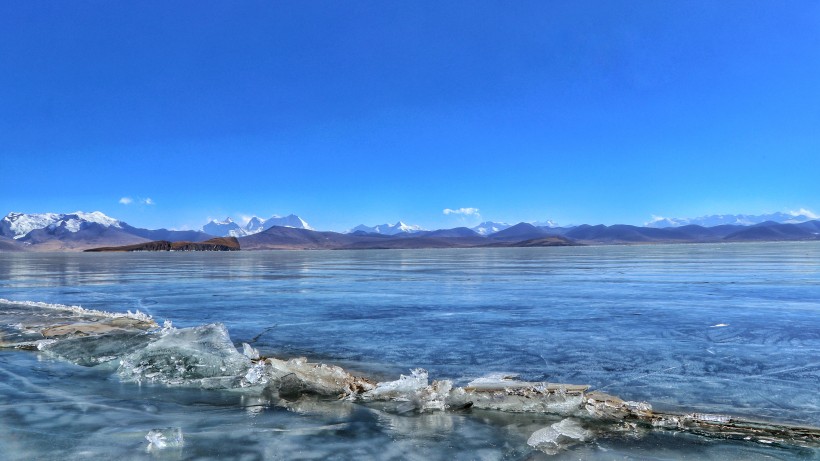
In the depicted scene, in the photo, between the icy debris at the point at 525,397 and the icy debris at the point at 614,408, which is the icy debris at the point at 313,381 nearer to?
the icy debris at the point at 525,397

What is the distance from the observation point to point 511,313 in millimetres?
13922

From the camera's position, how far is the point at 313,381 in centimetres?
720

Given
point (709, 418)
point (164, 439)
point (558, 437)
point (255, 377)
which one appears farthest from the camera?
point (255, 377)

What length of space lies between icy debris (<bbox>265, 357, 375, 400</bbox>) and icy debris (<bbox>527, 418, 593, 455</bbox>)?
2538mm

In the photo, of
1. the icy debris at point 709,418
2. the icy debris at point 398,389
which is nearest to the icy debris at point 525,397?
the icy debris at point 398,389

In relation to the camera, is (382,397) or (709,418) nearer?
(709,418)

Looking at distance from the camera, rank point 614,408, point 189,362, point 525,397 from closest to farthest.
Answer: point 614,408 → point 525,397 → point 189,362

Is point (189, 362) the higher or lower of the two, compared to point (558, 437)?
higher

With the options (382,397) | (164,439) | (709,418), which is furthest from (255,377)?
(709,418)

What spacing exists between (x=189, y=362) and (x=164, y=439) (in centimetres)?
343

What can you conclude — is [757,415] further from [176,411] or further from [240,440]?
[176,411]

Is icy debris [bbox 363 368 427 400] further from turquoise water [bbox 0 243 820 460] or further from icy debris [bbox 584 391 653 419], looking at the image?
icy debris [bbox 584 391 653 419]

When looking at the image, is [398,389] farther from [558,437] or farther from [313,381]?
[558,437]

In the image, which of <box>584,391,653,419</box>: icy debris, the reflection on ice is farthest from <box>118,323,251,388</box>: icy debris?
<box>584,391,653,419</box>: icy debris
